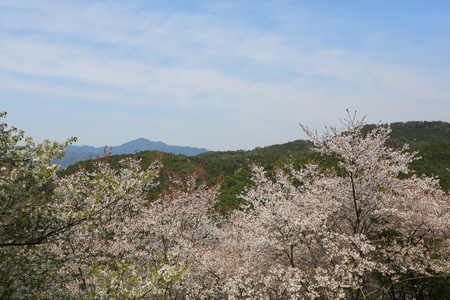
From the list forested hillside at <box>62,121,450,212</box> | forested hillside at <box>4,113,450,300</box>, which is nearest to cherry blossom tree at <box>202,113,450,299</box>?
forested hillside at <box>4,113,450,300</box>

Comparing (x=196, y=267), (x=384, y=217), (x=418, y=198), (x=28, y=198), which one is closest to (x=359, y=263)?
(x=384, y=217)

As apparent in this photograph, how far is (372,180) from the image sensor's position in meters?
11.1

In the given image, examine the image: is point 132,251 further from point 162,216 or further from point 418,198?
point 418,198

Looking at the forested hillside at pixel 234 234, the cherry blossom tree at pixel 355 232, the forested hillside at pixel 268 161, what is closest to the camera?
the forested hillside at pixel 234 234

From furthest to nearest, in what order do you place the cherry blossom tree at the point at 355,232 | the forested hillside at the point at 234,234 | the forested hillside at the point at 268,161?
1. the forested hillside at the point at 268,161
2. the cherry blossom tree at the point at 355,232
3. the forested hillside at the point at 234,234

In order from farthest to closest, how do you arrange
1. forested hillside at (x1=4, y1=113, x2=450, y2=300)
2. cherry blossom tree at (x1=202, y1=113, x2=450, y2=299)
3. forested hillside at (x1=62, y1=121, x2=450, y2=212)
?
forested hillside at (x1=62, y1=121, x2=450, y2=212) < cherry blossom tree at (x1=202, y1=113, x2=450, y2=299) < forested hillside at (x1=4, y1=113, x2=450, y2=300)

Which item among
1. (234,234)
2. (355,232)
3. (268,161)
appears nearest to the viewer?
(355,232)

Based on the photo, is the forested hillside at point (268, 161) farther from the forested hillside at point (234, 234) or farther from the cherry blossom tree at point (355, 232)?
the forested hillside at point (234, 234)

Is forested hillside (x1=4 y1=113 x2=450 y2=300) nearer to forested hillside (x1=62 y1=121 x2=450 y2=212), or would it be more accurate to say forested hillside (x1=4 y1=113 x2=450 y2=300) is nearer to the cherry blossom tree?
the cherry blossom tree

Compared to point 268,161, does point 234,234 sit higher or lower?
lower

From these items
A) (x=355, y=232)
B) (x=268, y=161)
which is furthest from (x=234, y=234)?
(x=268, y=161)

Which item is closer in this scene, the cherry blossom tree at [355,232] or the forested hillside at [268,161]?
the cherry blossom tree at [355,232]

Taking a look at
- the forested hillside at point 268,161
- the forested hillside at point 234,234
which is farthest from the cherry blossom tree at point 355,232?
the forested hillside at point 268,161

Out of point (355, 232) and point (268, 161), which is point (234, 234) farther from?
point (268, 161)
